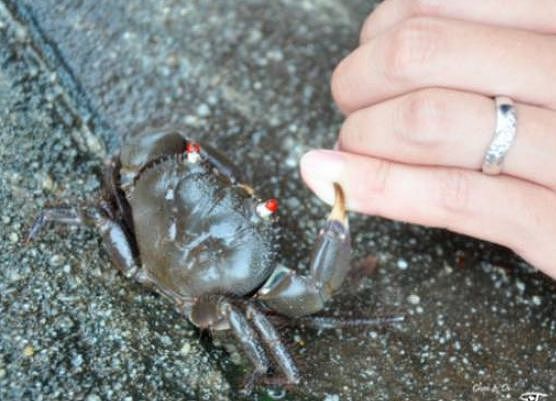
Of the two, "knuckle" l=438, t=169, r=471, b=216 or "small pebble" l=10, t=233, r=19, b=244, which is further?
"small pebble" l=10, t=233, r=19, b=244

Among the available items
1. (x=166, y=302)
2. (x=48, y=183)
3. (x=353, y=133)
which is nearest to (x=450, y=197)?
(x=353, y=133)

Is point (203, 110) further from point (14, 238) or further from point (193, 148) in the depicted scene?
point (14, 238)

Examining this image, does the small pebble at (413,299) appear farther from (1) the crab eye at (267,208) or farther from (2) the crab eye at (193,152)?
(2) the crab eye at (193,152)

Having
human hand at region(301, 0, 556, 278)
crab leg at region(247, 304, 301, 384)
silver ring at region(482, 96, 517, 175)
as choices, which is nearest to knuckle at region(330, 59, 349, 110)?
human hand at region(301, 0, 556, 278)

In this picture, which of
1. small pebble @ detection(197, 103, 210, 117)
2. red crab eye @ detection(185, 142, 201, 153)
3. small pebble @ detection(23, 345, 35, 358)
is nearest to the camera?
small pebble @ detection(23, 345, 35, 358)

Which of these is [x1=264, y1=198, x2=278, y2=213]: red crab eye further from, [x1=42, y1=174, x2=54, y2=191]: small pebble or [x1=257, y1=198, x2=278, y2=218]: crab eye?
[x1=42, y1=174, x2=54, y2=191]: small pebble

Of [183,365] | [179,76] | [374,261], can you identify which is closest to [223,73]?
[179,76]
